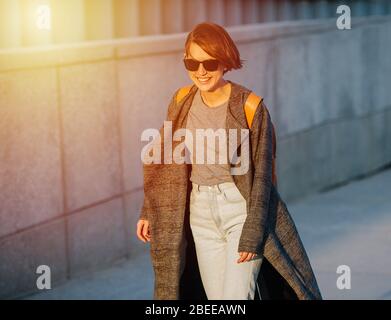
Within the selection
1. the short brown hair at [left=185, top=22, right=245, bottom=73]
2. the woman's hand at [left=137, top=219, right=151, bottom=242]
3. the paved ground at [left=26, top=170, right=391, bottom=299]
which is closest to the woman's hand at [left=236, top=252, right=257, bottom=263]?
the woman's hand at [left=137, top=219, right=151, bottom=242]

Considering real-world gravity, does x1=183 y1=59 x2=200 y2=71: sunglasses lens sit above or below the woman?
above

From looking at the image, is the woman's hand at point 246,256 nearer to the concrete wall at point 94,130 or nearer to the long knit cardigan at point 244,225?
the long knit cardigan at point 244,225

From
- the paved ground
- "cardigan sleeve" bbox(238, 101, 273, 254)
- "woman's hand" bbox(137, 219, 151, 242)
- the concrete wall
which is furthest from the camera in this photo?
the paved ground

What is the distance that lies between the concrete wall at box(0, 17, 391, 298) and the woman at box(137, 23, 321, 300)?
8.57 feet

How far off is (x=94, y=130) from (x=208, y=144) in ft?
12.2

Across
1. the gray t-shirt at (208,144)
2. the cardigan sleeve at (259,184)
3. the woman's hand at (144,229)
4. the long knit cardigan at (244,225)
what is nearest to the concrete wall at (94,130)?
the woman's hand at (144,229)

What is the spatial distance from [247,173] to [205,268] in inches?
21.6

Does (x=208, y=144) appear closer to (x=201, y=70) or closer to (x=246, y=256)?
(x=201, y=70)

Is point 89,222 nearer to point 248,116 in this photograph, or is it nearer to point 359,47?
point 248,116

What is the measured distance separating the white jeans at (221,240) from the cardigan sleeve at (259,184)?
103mm

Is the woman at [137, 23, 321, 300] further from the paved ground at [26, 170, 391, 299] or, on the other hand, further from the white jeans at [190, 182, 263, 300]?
the paved ground at [26, 170, 391, 299]

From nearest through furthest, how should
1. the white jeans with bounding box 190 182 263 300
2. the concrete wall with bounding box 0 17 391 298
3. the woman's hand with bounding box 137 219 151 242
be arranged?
the white jeans with bounding box 190 182 263 300
the woman's hand with bounding box 137 219 151 242
the concrete wall with bounding box 0 17 391 298

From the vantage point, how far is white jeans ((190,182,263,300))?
19.5 ft
